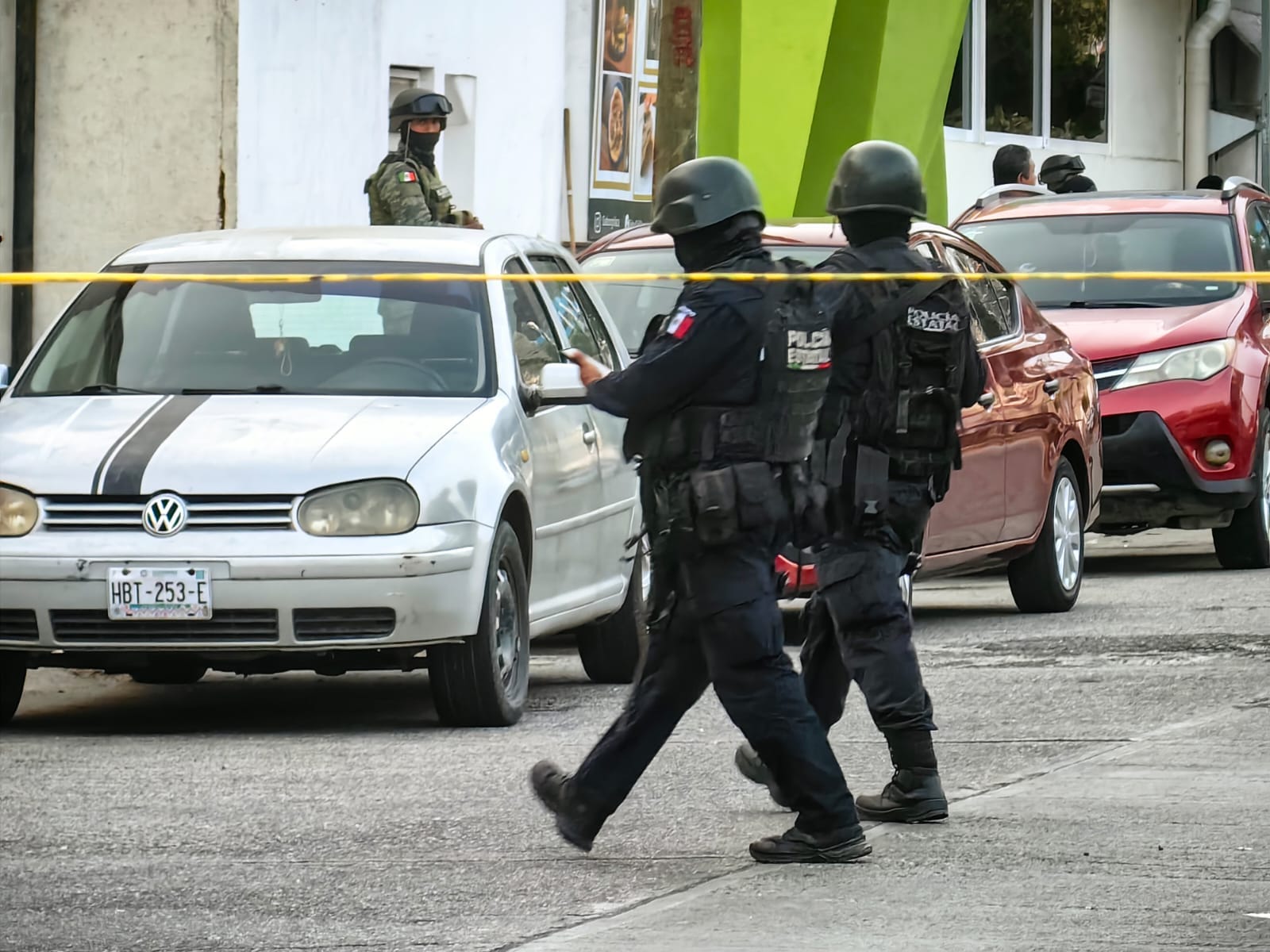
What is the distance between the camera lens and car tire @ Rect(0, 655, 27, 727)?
853cm

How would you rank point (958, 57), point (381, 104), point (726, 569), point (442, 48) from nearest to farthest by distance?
point (726, 569)
point (381, 104)
point (442, 48)
point (958, 57)

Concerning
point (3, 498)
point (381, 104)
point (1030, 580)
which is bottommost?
point (1030, 580)

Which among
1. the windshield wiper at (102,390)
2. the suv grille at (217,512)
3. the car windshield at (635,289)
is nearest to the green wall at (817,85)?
the car windshield at (635,289)

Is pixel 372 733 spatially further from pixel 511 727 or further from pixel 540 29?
pixel 540 29

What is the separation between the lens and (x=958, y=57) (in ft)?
99.4

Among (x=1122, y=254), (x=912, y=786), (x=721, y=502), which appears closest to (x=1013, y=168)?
(x=1122, y=254)

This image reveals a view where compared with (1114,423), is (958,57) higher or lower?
higher

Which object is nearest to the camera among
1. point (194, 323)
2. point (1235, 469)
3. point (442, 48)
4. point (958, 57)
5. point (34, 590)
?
point (34, 590)

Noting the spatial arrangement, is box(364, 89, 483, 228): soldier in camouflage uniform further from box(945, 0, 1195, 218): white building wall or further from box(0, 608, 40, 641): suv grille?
box(945, 0, 1195, 218): white building wall

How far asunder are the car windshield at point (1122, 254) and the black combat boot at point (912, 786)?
7531mm

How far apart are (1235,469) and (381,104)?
23.3ft

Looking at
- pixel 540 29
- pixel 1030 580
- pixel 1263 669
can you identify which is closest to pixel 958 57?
pixel 540 29

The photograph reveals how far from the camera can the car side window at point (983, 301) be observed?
37.4 feet

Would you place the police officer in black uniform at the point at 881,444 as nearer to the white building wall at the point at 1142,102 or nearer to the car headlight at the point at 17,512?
the car headlight at the point at 17,512
